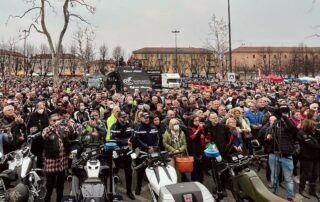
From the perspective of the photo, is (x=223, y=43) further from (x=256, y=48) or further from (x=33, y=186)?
(x=256, y=48)

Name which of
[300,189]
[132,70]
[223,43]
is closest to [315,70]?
[223,43]

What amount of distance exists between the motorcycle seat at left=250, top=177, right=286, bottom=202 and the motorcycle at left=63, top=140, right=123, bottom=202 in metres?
1.99

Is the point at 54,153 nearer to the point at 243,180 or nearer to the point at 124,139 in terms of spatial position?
the point at 124,139

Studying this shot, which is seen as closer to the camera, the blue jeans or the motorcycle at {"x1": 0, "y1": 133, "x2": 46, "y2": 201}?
the motorcycle at {"x1": 0, "y1": 133, "x2": 46, "y2": 201}

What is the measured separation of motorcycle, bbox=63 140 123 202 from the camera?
546cm

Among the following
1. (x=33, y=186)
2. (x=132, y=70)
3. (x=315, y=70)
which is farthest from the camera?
(x=315, y=70)

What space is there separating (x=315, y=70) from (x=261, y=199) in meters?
75.8

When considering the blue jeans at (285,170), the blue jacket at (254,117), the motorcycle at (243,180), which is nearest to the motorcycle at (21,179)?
the motorcycle at (243,180)

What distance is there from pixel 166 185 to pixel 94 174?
1276mm

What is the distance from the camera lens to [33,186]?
6836 millimetres

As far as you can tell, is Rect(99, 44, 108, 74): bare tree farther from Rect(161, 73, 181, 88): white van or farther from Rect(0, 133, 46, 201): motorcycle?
Rect(0, 133, 46, 201): motorcycle

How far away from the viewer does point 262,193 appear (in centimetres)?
527

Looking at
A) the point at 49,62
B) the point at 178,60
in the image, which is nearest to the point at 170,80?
the point at 49,62

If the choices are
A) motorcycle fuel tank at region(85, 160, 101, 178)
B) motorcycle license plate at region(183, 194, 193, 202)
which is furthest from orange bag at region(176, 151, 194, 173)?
motorcycle license plate at region(183, 194, 193, 202)
